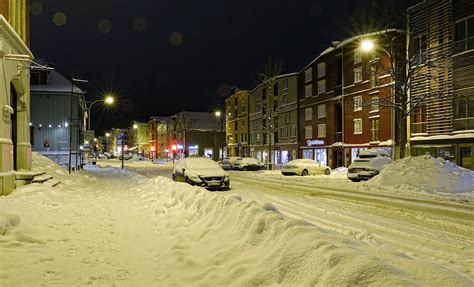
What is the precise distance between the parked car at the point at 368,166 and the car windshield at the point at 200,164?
10.1 meters

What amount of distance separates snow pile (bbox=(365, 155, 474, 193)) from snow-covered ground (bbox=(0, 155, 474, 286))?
18.6 feet

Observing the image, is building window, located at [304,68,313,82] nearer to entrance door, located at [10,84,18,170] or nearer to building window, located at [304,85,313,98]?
building window, located at [304,85,313,98]

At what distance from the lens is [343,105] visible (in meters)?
44.5

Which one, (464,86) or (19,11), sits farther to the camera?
(464,86)

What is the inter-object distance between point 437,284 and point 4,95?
14.7 metres

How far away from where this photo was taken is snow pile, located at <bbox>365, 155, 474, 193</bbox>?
18.5 meters

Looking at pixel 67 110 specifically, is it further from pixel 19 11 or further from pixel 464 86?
pixel 464 86

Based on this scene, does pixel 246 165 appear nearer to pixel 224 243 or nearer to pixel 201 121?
pixel 224 243

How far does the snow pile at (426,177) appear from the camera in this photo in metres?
18.5

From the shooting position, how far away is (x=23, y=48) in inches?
656

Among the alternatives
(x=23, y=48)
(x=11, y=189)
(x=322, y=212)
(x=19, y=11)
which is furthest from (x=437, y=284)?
(x=19, y=11)

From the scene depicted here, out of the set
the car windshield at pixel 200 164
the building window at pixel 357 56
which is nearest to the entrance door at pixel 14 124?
the car windshield at pixel 200 164

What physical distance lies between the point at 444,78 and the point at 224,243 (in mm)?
27196

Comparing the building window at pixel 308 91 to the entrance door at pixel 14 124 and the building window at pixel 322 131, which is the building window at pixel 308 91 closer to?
the building window at pixel 322 131
